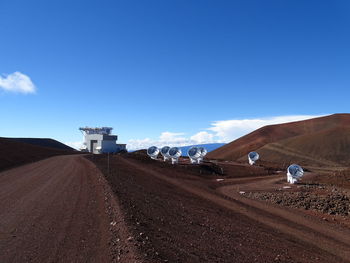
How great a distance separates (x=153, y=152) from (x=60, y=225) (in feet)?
148

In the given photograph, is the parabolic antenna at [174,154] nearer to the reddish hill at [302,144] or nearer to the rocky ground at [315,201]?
the rocky ground at [315,201]

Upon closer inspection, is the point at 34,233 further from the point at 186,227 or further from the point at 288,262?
the point at 288,262

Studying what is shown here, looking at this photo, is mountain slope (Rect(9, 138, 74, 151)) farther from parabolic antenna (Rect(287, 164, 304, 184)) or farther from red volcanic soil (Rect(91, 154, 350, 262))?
red volcanic soil (Rect(91, 154, 350, 262))

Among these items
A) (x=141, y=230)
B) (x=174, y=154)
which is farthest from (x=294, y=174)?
(x=141, y=230)

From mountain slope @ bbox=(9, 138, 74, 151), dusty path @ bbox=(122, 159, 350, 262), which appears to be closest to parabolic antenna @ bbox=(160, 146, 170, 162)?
dusty path @ bbox=(122, 159, 350, 262)

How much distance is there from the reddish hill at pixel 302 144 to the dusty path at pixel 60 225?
77.9 m

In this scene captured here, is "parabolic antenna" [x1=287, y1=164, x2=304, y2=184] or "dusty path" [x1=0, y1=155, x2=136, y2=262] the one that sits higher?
"parabolic antenna" [x1=287, y1=164, x2=304, y2=184]

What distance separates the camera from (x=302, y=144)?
98.2 metres

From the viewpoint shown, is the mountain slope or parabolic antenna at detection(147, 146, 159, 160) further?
the mountain slope

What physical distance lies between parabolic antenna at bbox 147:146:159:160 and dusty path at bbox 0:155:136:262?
3672 centimetres

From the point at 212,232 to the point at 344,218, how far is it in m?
13.2

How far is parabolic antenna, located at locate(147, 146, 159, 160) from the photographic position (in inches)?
2210

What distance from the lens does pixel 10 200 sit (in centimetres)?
1608

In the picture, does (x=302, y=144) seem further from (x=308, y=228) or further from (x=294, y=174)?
(x=308, y=228)
